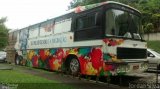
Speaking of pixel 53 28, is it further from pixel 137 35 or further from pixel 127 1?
pixel 127 1

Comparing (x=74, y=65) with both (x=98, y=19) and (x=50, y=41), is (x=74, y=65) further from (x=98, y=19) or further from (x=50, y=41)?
(x=50, y=41)

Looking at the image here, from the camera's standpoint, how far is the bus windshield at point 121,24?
39.8 feet

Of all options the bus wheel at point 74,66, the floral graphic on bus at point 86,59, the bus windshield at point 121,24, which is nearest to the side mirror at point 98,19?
the bus windshield at point 121,24

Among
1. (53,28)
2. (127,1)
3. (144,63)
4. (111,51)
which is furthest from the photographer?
(127,1)

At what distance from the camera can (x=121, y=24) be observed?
494 inches

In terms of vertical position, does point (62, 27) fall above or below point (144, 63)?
above

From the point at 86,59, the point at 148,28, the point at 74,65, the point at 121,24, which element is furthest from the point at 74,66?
the point at 148,28

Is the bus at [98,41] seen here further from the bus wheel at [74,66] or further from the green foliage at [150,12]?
the green foliage at [150,12]

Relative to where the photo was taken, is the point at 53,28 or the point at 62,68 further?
the point at 53,28

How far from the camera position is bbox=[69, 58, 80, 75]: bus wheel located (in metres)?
13.8

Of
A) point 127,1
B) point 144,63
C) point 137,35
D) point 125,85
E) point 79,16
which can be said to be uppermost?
point 127,1

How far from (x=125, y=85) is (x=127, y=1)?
32.1 meters

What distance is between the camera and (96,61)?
12.3 metres

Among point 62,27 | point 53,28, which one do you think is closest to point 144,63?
point 62,27
